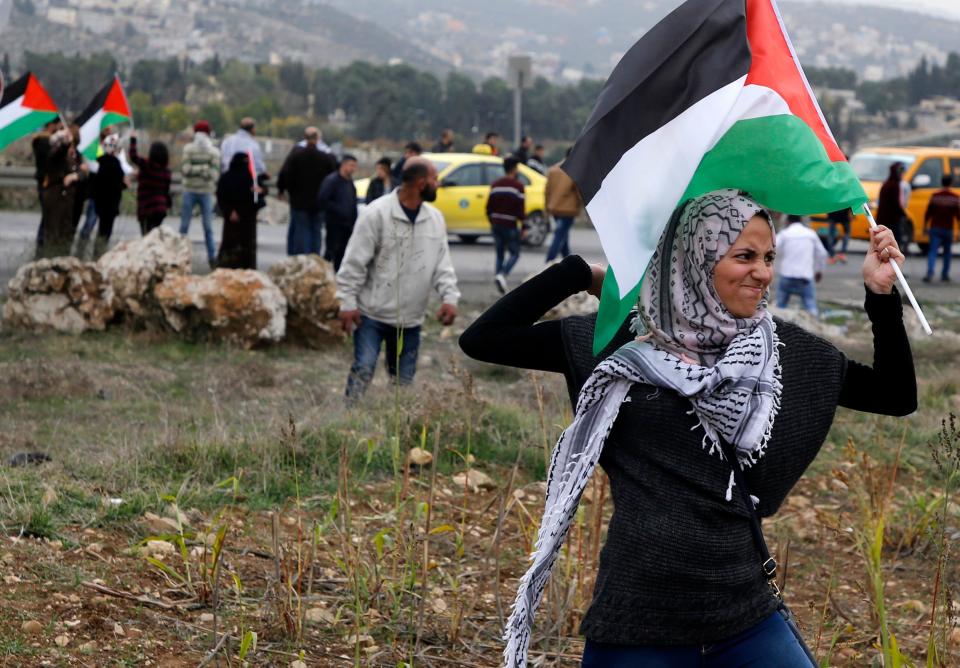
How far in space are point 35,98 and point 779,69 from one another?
11304mm

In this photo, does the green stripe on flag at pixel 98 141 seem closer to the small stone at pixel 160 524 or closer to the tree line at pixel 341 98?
the small stone at pixel 160 524

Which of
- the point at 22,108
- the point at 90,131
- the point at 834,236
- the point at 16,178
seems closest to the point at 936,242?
the point at 834,236

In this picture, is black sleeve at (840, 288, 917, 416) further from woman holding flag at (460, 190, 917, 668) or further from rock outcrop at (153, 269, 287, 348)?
rock outcrop at (153, 269, 287, 348)

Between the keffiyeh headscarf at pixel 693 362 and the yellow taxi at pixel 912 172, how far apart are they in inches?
837

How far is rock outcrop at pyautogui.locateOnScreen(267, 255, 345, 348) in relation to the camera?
12.7 meters

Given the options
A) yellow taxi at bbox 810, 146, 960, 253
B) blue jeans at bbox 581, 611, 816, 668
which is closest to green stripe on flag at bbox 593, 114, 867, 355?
blue jeans at bbox 581, 611, 816, 668

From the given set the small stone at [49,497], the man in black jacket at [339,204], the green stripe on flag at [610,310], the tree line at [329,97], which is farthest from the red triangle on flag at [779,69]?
the tree line at [329,97]

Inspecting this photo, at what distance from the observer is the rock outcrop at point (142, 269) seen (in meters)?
12.7

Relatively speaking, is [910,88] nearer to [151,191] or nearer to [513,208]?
[513,208]

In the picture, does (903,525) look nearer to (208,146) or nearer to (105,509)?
(105,509)

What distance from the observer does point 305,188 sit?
16.3 meters

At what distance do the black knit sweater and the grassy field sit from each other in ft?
1.46

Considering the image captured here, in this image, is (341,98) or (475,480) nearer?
(475,480)

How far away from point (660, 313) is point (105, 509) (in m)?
3.19
